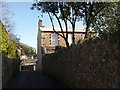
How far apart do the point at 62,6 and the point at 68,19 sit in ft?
5.28

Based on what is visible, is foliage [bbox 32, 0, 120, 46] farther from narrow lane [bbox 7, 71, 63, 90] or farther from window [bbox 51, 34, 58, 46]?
window [bbox 51, 34, 58, 46]

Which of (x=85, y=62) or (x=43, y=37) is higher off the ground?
(x=43, y=37)

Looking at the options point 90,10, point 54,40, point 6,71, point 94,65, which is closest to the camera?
point 94,65

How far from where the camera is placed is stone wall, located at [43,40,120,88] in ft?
27.6

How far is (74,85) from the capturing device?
13.8 metres

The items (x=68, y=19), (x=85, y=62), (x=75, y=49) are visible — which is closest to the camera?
(x=85, y=62)

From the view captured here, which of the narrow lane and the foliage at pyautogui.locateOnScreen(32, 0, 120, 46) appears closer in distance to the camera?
the narrow lane

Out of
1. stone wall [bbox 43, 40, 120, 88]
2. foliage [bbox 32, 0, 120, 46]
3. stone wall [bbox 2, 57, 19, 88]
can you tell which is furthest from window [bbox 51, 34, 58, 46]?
stone wall [bbox 43, 40, 120, 88]

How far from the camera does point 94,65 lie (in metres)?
10.4

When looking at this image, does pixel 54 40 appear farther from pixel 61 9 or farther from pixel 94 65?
pixel 94 65

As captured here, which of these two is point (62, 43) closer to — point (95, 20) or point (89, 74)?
point (95, 20)

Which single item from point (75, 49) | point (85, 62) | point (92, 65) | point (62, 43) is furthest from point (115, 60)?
point (62, 43)

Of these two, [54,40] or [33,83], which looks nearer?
[33,83]

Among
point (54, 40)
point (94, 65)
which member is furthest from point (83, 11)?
point (54, 40)
